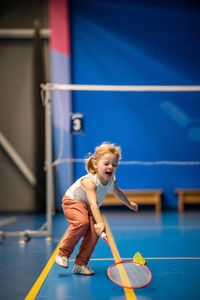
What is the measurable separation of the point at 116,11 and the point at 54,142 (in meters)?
4.42

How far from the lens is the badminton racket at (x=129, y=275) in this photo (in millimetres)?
2720

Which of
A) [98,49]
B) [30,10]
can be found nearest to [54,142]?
[98,49]

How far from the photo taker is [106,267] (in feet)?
11.1

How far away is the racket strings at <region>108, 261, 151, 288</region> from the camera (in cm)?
278

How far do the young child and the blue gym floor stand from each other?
0.19 metres

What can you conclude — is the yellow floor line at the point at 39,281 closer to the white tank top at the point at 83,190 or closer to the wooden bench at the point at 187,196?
the white tank top at the point at 83,190

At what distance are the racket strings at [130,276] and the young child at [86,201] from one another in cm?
27

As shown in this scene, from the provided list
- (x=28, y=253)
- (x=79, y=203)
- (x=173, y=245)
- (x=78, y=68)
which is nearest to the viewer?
(x=79, y=203)

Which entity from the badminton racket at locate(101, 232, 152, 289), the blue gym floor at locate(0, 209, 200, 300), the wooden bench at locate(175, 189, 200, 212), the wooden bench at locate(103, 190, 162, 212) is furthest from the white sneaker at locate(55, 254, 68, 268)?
the wooden bench at locate(175, 189, 200, 212)

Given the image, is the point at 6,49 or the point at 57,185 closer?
the point at 57,185

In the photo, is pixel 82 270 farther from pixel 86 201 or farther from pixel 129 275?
pixel 86 201

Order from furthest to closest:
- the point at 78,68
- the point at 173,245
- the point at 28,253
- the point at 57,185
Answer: the point at 78,68 < the point at 57,185 < the point at 173,245 < the point at 28,253

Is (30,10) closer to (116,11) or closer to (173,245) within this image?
(116,11)

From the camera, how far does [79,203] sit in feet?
10.6
